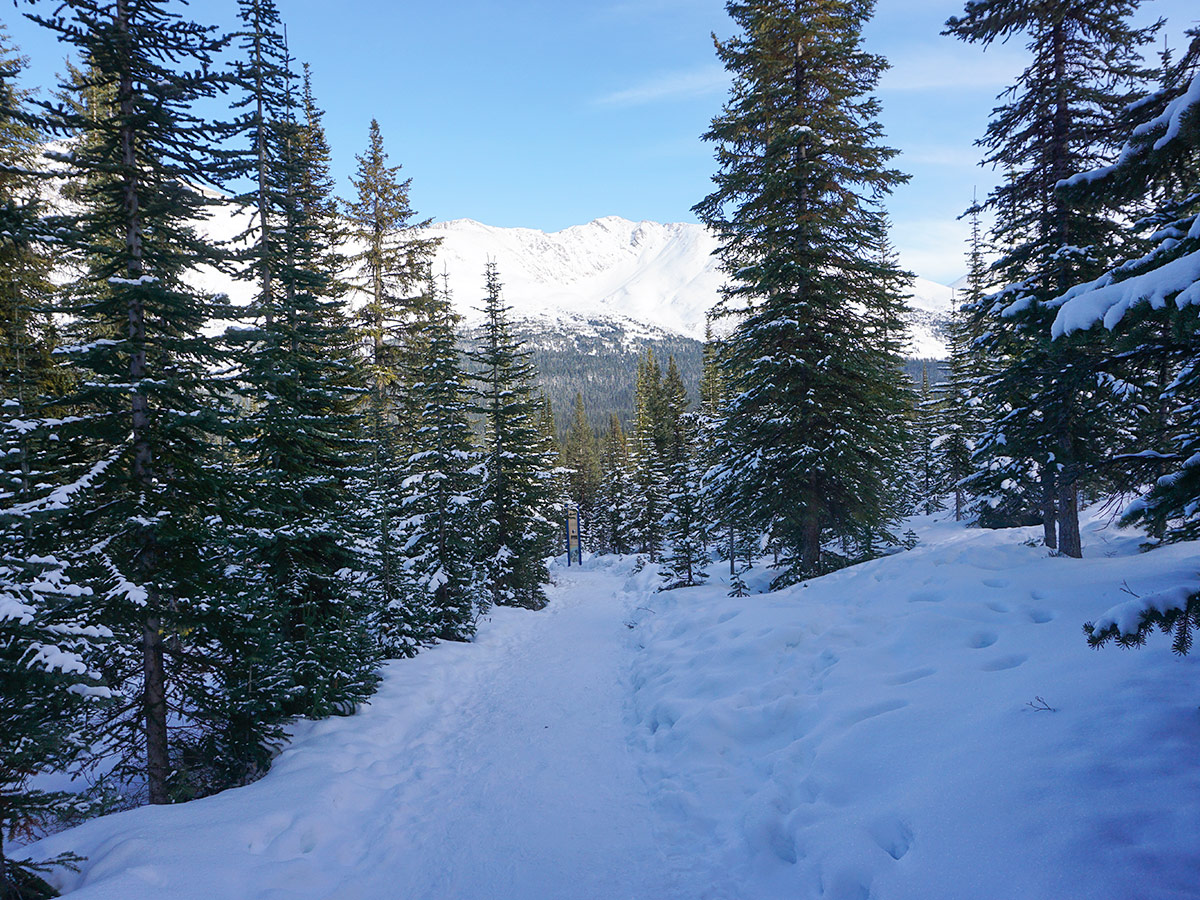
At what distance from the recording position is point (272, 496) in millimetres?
9703

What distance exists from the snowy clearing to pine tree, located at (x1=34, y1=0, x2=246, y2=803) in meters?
2.21

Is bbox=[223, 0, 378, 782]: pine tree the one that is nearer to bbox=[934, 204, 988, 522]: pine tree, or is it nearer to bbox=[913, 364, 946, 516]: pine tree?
bbox=[934, 204, 988, 522]: pine tree

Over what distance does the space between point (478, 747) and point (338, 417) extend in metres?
6.76

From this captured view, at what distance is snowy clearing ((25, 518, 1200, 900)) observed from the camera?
3.86 meters

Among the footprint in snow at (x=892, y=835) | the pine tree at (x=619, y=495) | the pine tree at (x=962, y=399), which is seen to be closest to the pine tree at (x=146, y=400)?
the footprint in snow at (x=892, y=835)

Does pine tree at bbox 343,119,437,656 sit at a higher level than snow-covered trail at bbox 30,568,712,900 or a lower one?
higher

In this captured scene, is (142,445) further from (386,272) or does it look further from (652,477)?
(652,477)

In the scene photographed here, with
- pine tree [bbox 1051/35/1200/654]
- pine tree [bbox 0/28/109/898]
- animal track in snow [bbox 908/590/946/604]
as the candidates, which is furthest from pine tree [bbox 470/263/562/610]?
pine tree [bbox 1051/35/1200/654]

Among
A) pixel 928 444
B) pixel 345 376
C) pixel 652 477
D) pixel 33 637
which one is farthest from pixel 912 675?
pixel 928 444

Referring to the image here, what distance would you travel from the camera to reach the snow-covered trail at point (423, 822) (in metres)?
5.08

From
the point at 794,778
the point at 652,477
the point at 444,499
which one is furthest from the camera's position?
the point at 652,477

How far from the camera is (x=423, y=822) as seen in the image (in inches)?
255

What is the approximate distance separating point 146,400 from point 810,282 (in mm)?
13911

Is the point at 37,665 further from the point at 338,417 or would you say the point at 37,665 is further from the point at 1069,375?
the point at 1069,375
